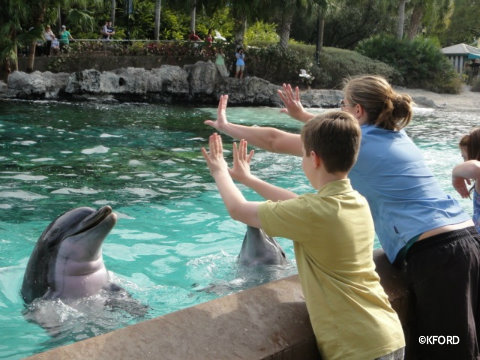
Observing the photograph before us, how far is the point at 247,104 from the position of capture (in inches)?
899

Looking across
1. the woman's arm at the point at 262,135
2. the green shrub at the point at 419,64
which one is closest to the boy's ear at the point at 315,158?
the woman's arm at the point at 262,135

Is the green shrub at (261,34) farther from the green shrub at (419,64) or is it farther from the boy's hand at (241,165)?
the boy's hand at (241,165)

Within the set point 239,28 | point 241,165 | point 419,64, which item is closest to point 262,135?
point 241,165

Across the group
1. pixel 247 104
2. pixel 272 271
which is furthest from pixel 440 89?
pixel 272 271

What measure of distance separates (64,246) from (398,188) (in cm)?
199

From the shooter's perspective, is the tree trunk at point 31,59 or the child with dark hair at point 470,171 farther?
the tree trunk at point 31,59

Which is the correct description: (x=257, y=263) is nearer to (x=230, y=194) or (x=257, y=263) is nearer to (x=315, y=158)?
(x=230, y=194)

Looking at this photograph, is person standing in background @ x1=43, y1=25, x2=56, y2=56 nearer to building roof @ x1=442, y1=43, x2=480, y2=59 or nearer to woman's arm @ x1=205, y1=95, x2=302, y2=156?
woman's arm @ x1=205, y1=95, x2=302, y2=156

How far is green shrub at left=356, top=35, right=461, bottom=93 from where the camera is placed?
1225 inches

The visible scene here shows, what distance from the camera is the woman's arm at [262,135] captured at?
10.3ft

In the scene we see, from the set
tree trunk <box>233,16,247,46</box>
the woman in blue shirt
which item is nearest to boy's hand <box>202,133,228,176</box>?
the woman in blue shirt

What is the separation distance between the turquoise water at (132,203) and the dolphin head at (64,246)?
21cm

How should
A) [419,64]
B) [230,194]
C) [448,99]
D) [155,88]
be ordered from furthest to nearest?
[419,64] → [448,99] → [155,88] → [230,194]

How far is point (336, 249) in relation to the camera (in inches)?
85.5
